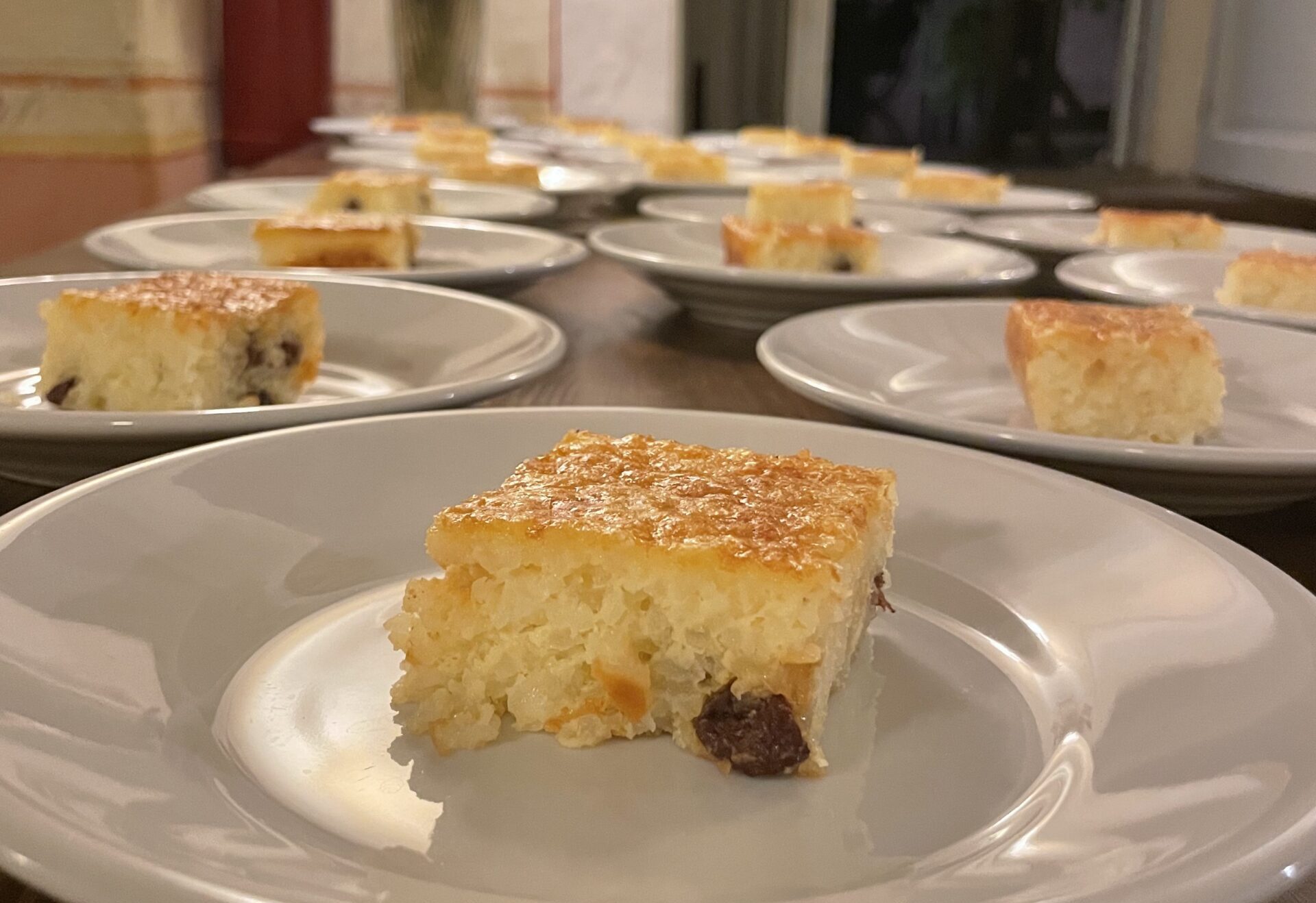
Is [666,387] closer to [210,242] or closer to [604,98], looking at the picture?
[210,242]

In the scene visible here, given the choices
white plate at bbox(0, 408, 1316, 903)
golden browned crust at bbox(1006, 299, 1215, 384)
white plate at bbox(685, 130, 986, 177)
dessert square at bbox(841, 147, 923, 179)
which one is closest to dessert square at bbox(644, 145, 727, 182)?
white plate at bbox(685, 130, 986, 177)

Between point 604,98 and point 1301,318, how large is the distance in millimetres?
6580

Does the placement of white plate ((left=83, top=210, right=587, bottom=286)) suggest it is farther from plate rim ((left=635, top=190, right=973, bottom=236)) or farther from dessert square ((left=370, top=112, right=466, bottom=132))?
dessert square ((left=370, top=112, right=466, bottom=132))

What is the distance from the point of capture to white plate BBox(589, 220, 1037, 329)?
1.58 meters

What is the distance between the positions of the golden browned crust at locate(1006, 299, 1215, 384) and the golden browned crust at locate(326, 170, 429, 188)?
4.89 ft

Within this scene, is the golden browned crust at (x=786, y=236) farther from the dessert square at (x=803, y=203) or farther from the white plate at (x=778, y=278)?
the dessert square at (x=803, y=203)

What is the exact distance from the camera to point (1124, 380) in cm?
126

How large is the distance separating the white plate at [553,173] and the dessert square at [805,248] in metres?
0.91

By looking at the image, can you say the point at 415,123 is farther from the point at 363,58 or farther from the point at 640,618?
the point at 640,618

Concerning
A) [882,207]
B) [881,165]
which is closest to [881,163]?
[881,165]

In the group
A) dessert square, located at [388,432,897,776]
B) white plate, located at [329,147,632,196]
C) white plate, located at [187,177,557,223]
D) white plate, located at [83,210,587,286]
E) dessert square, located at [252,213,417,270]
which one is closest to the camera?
dessert square, located at [388,432,897,776]

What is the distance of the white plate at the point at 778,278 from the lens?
1.58 meters

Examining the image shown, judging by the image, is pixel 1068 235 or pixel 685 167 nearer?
pixel 1068 235

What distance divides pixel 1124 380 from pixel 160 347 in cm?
106
